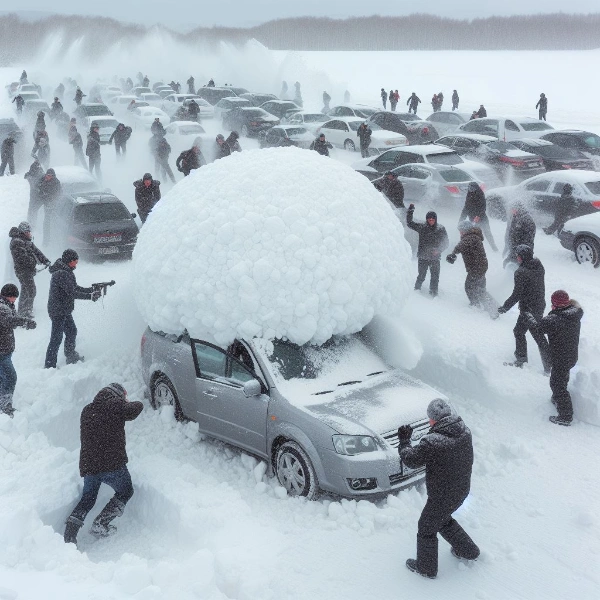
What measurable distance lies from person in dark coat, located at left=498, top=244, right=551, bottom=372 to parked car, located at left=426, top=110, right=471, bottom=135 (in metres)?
21.4

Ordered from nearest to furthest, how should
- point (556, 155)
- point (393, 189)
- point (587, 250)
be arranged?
point (587, 250) → point (393, 189) → point (556, 155)

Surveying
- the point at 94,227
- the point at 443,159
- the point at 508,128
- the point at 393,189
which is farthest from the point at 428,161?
the point at 508,128

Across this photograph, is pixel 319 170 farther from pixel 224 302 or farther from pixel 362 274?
pixel 224 302

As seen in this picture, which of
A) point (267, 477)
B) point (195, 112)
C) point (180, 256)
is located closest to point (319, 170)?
point (180, 256)

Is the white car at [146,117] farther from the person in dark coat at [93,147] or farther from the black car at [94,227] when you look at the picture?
the black car at [94,227]

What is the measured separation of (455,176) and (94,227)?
8.31 metres

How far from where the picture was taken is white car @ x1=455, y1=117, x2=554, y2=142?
81.4ft

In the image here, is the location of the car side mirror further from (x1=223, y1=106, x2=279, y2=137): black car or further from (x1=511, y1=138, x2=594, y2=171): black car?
(x1=223, y1=106, x2=279, y2=137): black car

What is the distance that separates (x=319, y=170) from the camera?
312 inches

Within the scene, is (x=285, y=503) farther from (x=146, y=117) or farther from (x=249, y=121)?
(x=146, y=117)

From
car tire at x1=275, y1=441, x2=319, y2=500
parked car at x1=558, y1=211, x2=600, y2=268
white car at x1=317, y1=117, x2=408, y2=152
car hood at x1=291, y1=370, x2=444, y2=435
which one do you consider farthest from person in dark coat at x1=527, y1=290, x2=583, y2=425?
white car at x1=317, y1=117, x2=408, y2=152

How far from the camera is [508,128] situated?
2522 cm

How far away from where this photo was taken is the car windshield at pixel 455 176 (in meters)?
15.9

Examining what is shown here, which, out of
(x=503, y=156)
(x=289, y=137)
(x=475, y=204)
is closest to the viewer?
(x=475, y=204)
